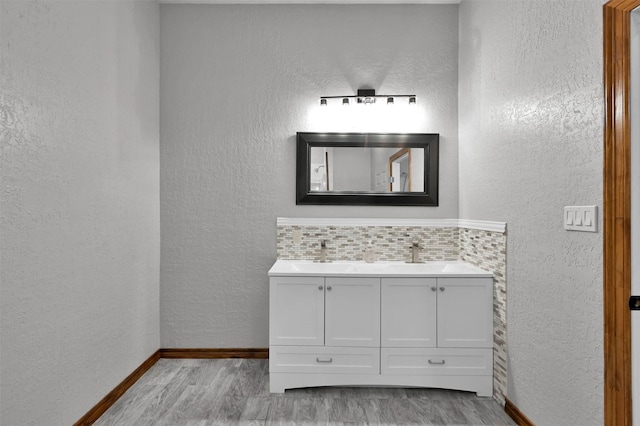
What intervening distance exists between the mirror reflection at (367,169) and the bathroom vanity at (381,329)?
33.2 inches

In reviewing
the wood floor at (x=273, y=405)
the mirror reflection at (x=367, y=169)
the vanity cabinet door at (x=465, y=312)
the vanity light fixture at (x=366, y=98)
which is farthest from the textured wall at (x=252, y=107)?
the vanity cabinet door at (x=465, y=312)

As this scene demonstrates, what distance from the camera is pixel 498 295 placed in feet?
8.57

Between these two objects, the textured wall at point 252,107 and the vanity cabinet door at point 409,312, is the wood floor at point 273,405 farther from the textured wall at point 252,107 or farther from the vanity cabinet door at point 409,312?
the textured wall at point 252,107

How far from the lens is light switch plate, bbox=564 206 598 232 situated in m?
1.73

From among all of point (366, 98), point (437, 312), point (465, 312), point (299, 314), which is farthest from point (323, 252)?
→ point (366, 98)

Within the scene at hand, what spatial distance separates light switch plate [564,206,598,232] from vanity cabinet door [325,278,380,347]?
1.16 meters

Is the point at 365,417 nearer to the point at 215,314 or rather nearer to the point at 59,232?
the point at 215,314

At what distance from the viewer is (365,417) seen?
7.89 feet

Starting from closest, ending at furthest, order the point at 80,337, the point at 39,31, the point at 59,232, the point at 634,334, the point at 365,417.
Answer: the point at 634,334 → the point at 39,31 → the point at 59,232 → the point at 80,337 → the point at 365,417

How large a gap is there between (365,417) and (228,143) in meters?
2.16

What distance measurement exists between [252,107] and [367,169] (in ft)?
3.35

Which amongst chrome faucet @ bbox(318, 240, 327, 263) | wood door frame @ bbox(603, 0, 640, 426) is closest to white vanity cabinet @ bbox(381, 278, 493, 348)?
chrome faucet @ bbox(318, 240, 327, 263)

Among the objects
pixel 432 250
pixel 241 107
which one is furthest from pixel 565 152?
pixel 241 107

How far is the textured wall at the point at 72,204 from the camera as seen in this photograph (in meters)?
1.74
